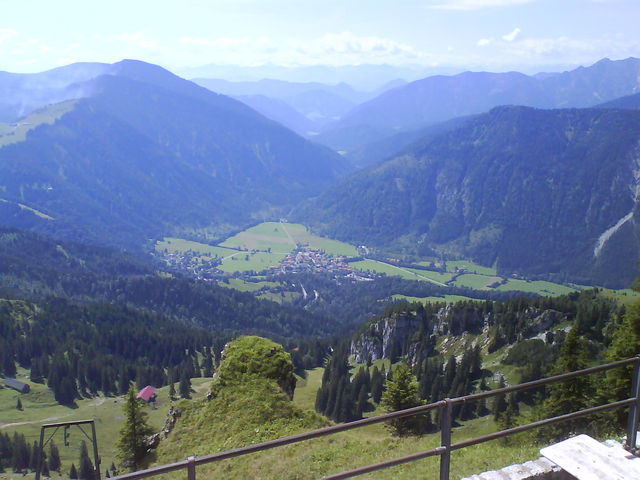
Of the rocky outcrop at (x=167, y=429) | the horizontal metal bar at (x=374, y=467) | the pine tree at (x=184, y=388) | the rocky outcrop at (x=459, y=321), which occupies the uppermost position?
the horizontal metal bar at (x=374, y=467)

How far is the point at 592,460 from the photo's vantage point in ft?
33.0

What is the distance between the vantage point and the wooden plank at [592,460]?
969 centimetres

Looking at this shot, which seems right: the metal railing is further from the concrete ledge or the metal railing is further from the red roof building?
the red roof building

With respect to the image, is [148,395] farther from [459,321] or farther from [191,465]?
[191,465]

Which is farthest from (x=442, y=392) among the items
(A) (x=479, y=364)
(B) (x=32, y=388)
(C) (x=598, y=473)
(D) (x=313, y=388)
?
(B) (x=32, y=388)

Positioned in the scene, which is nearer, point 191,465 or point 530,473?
point 191,465

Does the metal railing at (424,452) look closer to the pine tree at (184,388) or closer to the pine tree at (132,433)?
the pine tree at (132,433)

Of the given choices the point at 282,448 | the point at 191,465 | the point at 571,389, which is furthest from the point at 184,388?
the point at 191,465

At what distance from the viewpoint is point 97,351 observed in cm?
15350

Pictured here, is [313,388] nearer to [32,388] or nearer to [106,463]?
[106,463]

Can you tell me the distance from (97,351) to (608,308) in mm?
135626

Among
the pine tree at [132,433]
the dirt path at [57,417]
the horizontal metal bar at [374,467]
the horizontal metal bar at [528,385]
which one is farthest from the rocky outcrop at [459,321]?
the horizontal metal bar at [374,467]

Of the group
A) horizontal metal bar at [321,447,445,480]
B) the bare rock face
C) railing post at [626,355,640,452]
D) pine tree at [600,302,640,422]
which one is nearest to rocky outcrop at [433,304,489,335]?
the bare rock face

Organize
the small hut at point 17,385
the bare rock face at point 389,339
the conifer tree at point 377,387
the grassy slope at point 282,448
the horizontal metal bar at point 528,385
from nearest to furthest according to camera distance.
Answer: the horizontal metal bar at point 528,385 < the grassy slope at point 282,448 < the conifer tree at point 377,387 < the small hut at point 17,385 < the bare rock face at point 389,339
